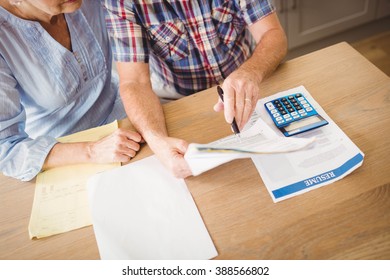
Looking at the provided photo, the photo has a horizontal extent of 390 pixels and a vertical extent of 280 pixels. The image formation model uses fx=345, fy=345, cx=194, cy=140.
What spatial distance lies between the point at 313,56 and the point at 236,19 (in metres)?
0.28

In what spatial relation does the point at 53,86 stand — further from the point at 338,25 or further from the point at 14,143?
the point at 338,25

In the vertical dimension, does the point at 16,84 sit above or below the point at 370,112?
above

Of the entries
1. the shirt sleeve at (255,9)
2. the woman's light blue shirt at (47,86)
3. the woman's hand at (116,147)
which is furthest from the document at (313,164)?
the woman's light blue shirt at (47,86)

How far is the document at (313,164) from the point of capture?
2.27 feet

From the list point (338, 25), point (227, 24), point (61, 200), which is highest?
point (227, 24)

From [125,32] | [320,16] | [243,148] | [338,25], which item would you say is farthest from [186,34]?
[338,25]

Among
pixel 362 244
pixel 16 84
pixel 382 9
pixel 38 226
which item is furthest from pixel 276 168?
pixel 382 9

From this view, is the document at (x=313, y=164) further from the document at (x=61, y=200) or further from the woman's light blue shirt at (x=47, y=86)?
the woman's light blue shirt at (x=47, y=86)

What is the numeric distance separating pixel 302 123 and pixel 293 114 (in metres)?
0.03

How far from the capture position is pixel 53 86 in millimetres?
1015

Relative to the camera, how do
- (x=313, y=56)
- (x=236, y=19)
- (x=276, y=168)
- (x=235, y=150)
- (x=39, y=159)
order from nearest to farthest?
(x=235, y=150) → (x=276, y=168) → (x=39, y=159) → (x=313, y=56) → (x=236, y=19)

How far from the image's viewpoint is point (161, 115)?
920mm
